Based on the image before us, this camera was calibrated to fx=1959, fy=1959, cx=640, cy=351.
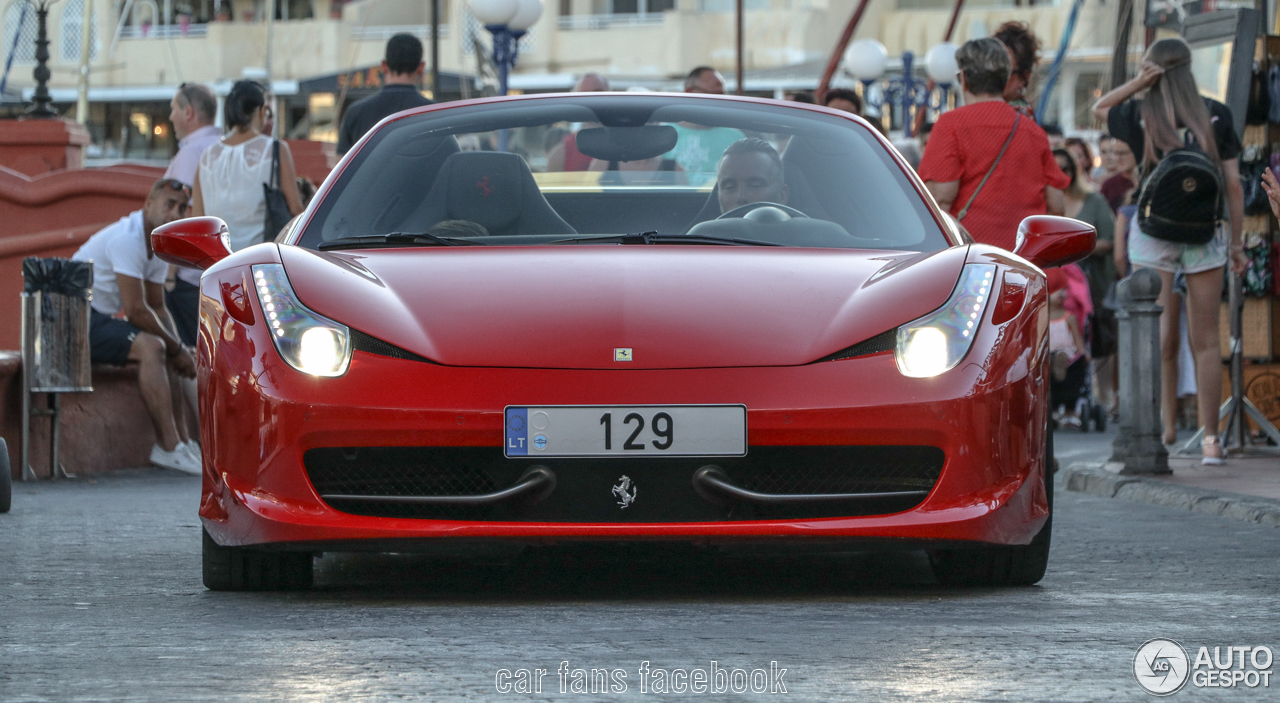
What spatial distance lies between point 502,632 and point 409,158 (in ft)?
6.33

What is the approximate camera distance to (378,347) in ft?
14.3

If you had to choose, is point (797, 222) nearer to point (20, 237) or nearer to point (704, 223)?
point (704, 223)

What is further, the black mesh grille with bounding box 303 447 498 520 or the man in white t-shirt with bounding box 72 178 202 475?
the man in white t-shirt with bounding box 72 178 202 475

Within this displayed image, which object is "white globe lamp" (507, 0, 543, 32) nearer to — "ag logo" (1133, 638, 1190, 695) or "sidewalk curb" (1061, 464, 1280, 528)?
"sidewalk curb" (1061, 464, 1280, 528)

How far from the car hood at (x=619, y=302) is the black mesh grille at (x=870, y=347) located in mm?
15

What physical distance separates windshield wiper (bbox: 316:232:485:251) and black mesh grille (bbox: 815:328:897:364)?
1124 mm

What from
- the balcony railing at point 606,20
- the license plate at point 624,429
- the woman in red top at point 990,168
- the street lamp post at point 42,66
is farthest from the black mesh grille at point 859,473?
the balcony railing at point 606,20

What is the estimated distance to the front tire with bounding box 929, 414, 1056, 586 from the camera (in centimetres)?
470

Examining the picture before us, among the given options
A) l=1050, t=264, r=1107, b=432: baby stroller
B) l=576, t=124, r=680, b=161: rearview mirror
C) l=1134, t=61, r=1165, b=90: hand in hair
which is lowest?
l=1050, t=264, r=1107, b=432: baby stroller

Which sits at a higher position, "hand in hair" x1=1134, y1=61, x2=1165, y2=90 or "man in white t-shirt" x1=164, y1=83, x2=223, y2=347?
"hand in hair" x1=1134, y1=61, x2=1165, y2=90

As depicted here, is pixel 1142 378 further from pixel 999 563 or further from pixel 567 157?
pixel 999 563

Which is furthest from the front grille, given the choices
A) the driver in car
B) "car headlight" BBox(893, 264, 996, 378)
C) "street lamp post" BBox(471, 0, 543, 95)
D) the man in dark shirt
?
"street lamp post" BBox(471, 0, 543, 95)

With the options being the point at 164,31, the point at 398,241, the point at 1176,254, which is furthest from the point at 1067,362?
the point at 164,31

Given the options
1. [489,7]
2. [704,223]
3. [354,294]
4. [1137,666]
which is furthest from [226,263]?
[489,7]
